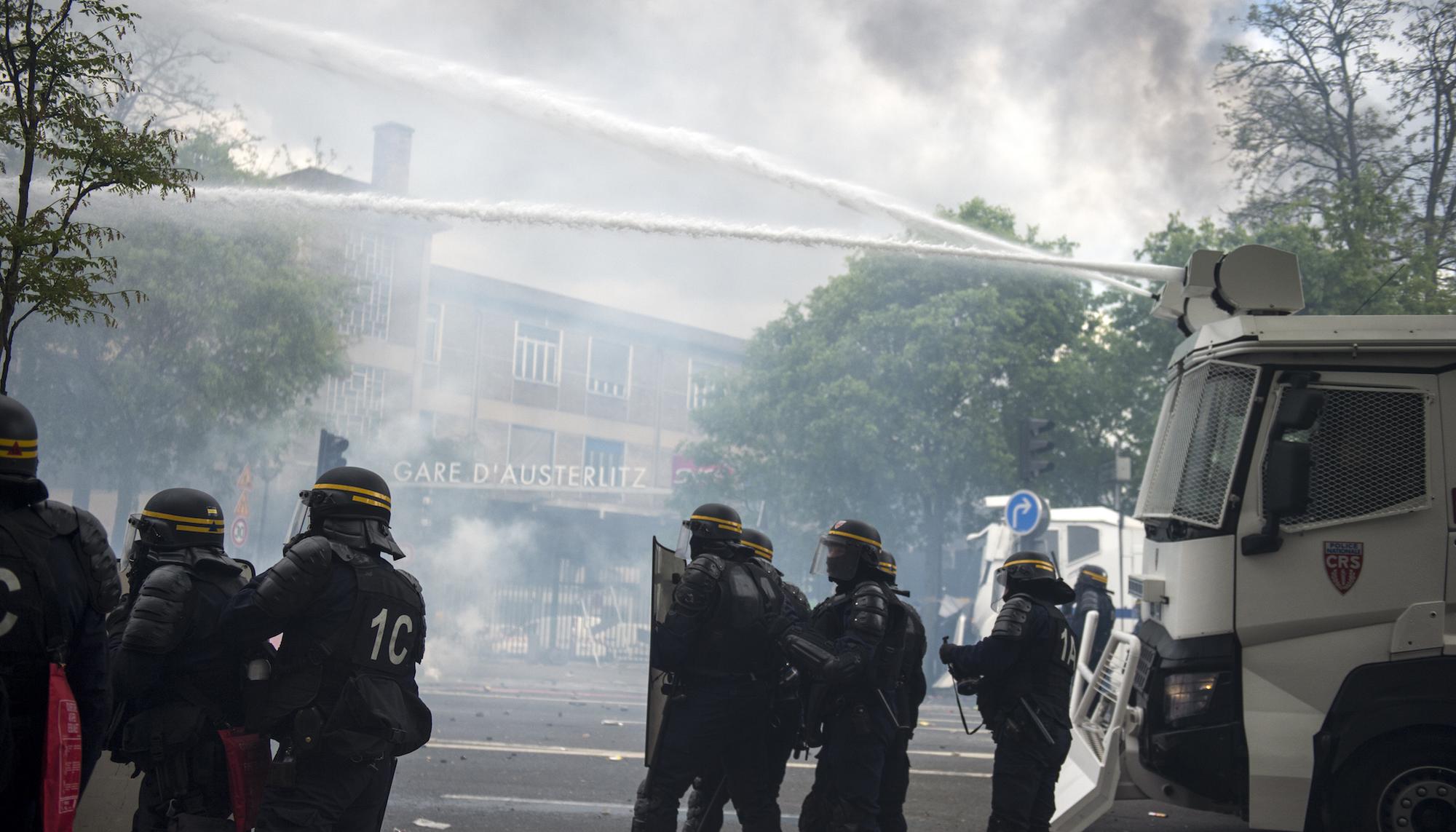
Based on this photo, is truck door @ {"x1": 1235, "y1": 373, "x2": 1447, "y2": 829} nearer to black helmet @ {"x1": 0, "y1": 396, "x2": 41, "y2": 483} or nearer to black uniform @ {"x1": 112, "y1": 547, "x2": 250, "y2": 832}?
black uniform @ {"x1": 112, "y1": 547, "x2": 250, "y2": 832}

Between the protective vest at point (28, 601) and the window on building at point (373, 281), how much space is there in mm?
25813

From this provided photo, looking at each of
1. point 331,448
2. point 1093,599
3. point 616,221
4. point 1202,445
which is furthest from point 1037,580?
point 331,448

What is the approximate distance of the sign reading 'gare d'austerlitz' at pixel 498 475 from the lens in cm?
3325

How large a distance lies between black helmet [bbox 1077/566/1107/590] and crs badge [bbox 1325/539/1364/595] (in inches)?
190

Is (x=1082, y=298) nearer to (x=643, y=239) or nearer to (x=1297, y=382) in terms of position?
(x=643, y=239)

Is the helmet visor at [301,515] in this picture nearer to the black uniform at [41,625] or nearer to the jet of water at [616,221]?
the black uniform at [41,625]

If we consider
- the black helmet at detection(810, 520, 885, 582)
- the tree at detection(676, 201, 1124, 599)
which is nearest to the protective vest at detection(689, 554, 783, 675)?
the black helmet at detection(810, 520, 885, 582)

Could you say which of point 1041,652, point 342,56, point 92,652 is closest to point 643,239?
point 342,56

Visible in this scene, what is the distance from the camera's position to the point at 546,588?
2650 cm


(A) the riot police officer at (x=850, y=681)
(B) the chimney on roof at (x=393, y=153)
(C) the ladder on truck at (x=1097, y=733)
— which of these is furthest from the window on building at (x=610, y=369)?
(A) the riot police officer at (x=850, y=681)

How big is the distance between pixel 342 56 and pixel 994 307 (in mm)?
16764

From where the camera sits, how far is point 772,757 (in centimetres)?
612

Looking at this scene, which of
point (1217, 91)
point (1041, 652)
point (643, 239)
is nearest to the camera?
point (1041, 652)

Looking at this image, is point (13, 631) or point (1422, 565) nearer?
point (13, 631)
